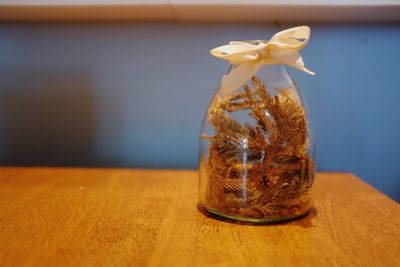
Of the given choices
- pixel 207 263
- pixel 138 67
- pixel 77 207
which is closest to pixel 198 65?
pixel 138 67

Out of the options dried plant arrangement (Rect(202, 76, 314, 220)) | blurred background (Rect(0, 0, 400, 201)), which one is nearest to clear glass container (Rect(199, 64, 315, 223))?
dried plant arrangement (Rect(202, 76, 314, 220))

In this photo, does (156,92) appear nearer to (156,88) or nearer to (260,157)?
(156,88)

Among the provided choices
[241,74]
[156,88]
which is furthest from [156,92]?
[241,74]

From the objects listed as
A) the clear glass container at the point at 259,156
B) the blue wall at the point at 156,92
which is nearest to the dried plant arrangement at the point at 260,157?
the clear glass container at the point at 259,156

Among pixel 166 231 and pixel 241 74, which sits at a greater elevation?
pixel 241 74

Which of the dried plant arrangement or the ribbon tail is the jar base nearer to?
the dried plant arrangement

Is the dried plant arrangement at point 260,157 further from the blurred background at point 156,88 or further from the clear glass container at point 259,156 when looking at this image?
the blurred background at point 156,88
